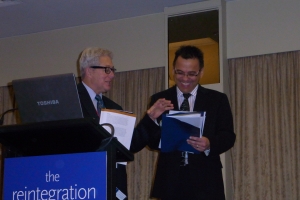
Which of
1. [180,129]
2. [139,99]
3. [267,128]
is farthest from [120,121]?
[139,99]

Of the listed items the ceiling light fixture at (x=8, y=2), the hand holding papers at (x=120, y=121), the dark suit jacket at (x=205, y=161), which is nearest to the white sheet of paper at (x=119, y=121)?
the hand holding papers at (x=120, y=121)

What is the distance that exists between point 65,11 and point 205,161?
338cm

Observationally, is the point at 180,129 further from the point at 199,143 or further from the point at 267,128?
the point at 267,128

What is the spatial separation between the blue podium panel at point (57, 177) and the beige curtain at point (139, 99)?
363 centimetres

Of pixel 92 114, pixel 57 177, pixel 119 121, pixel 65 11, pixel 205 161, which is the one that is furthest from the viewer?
pixel 65 11

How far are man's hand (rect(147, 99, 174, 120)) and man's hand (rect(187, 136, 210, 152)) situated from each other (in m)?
0.22

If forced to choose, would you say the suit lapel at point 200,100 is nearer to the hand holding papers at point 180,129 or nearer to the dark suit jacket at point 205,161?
the dark suit jacket at point 205,161

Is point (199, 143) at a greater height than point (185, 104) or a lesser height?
lesser

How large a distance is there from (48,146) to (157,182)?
1103mm

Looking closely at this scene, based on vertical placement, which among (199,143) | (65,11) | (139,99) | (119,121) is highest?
(65,11)

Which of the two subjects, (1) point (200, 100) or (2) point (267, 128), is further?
(2) point (267, 128)

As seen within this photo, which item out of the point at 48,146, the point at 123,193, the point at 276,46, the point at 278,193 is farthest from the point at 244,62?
the point at 48,146

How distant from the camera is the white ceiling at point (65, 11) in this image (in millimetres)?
5285

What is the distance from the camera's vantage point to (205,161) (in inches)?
111
